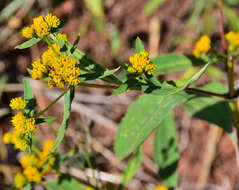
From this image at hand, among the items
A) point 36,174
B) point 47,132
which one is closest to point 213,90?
point 36,174

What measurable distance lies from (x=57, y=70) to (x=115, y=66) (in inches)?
113

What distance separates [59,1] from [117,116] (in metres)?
2.24

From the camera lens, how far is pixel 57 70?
1777 millimetres

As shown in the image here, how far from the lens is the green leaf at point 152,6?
445 centimetres

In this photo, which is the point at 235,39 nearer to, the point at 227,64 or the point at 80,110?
the point at 227,64

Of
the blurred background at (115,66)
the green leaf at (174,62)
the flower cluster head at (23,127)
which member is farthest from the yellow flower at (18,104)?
the blurred background at (115,66)

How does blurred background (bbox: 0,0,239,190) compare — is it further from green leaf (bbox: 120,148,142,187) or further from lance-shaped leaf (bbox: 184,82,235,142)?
lance-shaped leaf (bbox: 184,82,235,142)

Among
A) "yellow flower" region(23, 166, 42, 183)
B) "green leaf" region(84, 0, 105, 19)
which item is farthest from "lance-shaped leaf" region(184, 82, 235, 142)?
"green leaf" region(84, 0, 105, 19)

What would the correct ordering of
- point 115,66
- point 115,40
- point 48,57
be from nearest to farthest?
point 48,57 < point 115,66 < point 115,40

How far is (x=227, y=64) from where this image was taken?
7.82 feet

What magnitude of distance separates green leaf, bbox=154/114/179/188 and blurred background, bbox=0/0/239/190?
2.47 feet

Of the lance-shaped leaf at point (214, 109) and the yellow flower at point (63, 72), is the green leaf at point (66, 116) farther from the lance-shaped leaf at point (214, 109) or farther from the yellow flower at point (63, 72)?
the lance-shaped leaf at point (214, 109)

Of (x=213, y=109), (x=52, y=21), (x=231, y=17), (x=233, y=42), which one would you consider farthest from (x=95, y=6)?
(x=52, y=21)

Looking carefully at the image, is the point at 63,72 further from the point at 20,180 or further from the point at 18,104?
the point at 20,180
